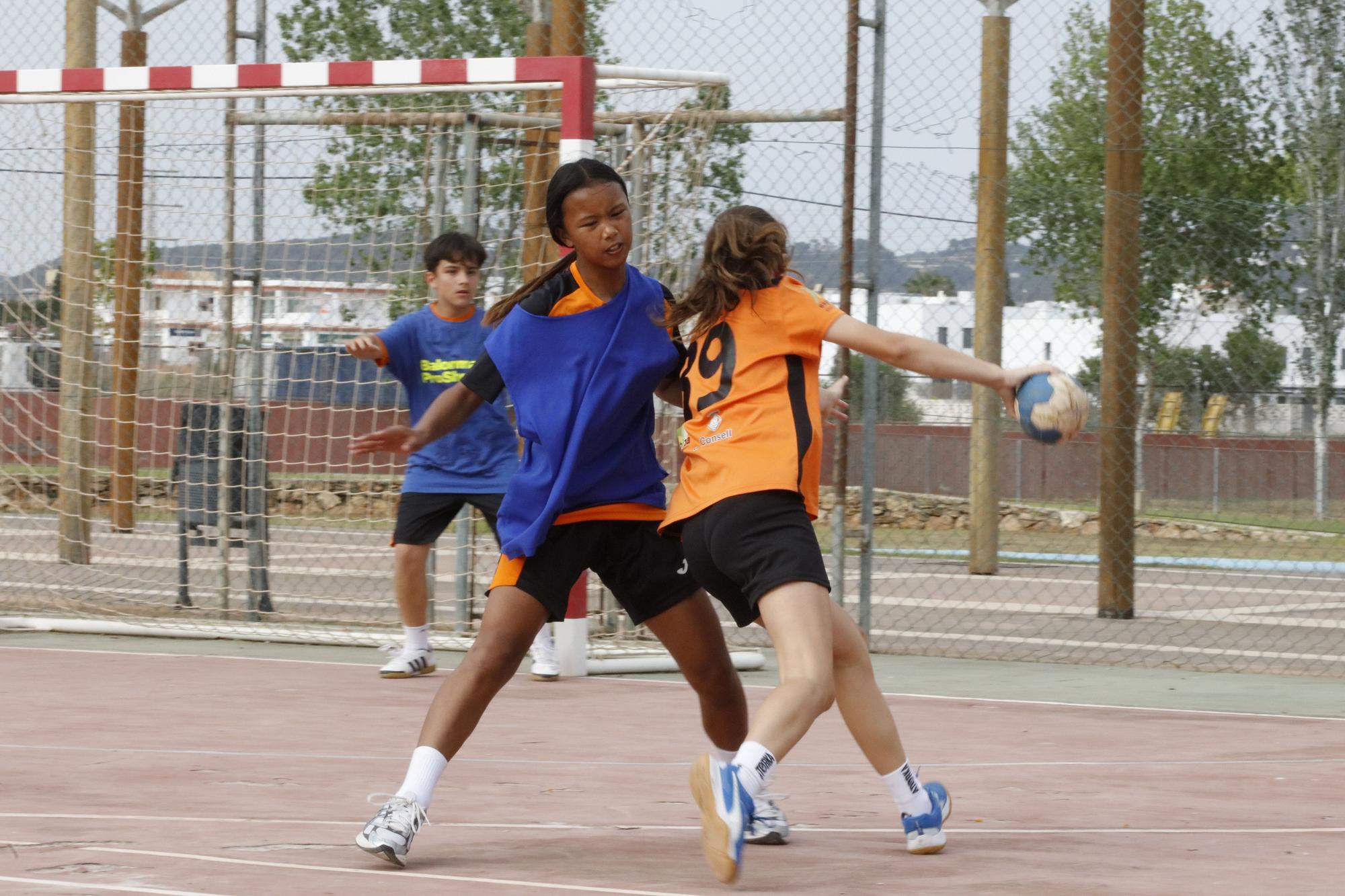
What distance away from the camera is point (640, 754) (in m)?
6.39

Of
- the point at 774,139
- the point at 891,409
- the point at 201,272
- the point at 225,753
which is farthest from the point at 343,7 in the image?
the point at 225,753

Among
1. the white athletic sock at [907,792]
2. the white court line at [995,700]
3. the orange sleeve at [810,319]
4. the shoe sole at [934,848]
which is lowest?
the white court line at [995,700]

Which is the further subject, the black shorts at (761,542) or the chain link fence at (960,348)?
the chain link fence at (960,348)

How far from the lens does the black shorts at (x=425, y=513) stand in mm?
8188

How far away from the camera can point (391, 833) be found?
4.41 meters

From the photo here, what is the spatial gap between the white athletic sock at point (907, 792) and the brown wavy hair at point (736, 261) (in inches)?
49.4

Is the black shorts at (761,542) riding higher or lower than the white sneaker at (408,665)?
higher

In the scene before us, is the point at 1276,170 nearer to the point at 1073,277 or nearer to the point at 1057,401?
the point at 1073,277

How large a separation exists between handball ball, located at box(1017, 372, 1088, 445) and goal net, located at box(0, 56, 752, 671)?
428 cm

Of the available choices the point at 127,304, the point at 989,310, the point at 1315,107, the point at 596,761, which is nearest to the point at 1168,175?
the point at 1315,107

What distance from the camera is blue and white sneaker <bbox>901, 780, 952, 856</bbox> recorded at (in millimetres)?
4680

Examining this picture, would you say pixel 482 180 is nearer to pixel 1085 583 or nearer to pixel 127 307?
pixel 127 307

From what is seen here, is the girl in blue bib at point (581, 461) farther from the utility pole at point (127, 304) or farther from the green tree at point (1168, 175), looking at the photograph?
the green tree at point (1168, 175)

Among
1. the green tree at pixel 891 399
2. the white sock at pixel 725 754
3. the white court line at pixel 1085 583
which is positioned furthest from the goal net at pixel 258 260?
the green tree at pixel 891 399
